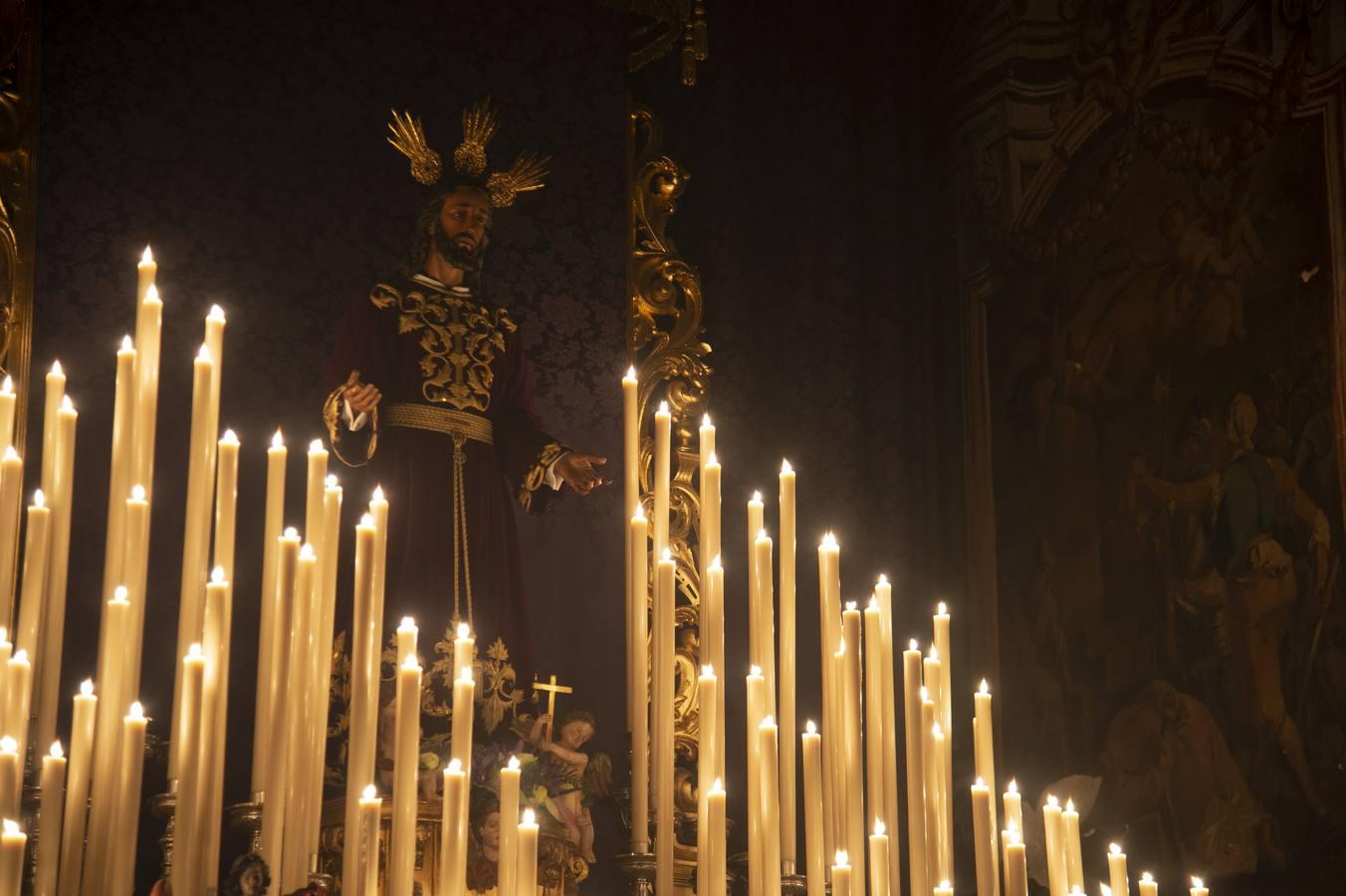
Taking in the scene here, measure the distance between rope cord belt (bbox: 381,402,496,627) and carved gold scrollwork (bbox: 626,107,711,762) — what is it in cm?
64

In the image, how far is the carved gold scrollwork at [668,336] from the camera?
5504 millimetres

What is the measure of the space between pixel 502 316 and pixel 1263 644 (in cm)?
266

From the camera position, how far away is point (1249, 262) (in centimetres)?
460

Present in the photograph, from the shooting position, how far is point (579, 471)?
5.32m

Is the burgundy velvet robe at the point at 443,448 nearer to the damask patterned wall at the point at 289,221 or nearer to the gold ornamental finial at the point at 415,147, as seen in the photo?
the damask patterned wall at the point at 289,221

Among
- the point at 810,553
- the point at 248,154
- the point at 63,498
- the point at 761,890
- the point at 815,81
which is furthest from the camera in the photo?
the point at 815,81

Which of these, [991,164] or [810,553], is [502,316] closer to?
[810,553]

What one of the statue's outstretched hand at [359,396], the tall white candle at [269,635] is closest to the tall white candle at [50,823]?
the tall white candle at [269,635]

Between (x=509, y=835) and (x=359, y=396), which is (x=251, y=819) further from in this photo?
(x=359, y=396)

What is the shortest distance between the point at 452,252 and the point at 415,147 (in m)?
0.41

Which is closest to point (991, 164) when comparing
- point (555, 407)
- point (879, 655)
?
point (555, 407)

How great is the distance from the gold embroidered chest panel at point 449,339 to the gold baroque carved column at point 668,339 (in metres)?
0.55

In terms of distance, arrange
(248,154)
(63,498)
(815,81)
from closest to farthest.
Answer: (63,498) < (248,154) < (815,81)

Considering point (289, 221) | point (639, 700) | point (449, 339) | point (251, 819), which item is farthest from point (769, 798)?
point (289, 221)
